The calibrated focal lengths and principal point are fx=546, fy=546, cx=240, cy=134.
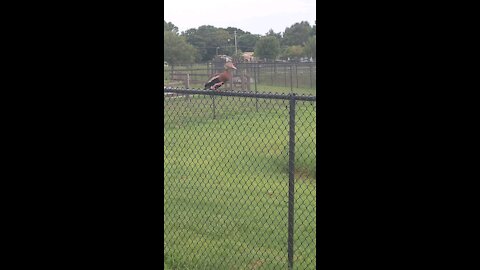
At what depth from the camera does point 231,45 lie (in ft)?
69.5

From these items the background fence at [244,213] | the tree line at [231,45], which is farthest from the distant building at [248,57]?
the background fence at [244,213]

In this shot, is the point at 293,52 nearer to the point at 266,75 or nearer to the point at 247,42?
the point at 247,42

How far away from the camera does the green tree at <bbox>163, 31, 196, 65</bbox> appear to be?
17.9 meters

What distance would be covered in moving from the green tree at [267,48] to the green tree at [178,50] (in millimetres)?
3757

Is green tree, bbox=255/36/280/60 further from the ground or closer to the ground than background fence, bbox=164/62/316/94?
further from the ground

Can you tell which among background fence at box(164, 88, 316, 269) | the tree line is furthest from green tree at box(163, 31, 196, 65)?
background fence at box(164, 88, 316, 269)

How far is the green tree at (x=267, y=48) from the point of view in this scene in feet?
71.2

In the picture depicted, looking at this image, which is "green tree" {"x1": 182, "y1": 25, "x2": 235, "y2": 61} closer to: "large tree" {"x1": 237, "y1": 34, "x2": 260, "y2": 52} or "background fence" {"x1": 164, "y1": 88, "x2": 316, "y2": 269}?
"large tree" {"x1": 237, "y1": 34, "x2": 260, "y2": 52}
